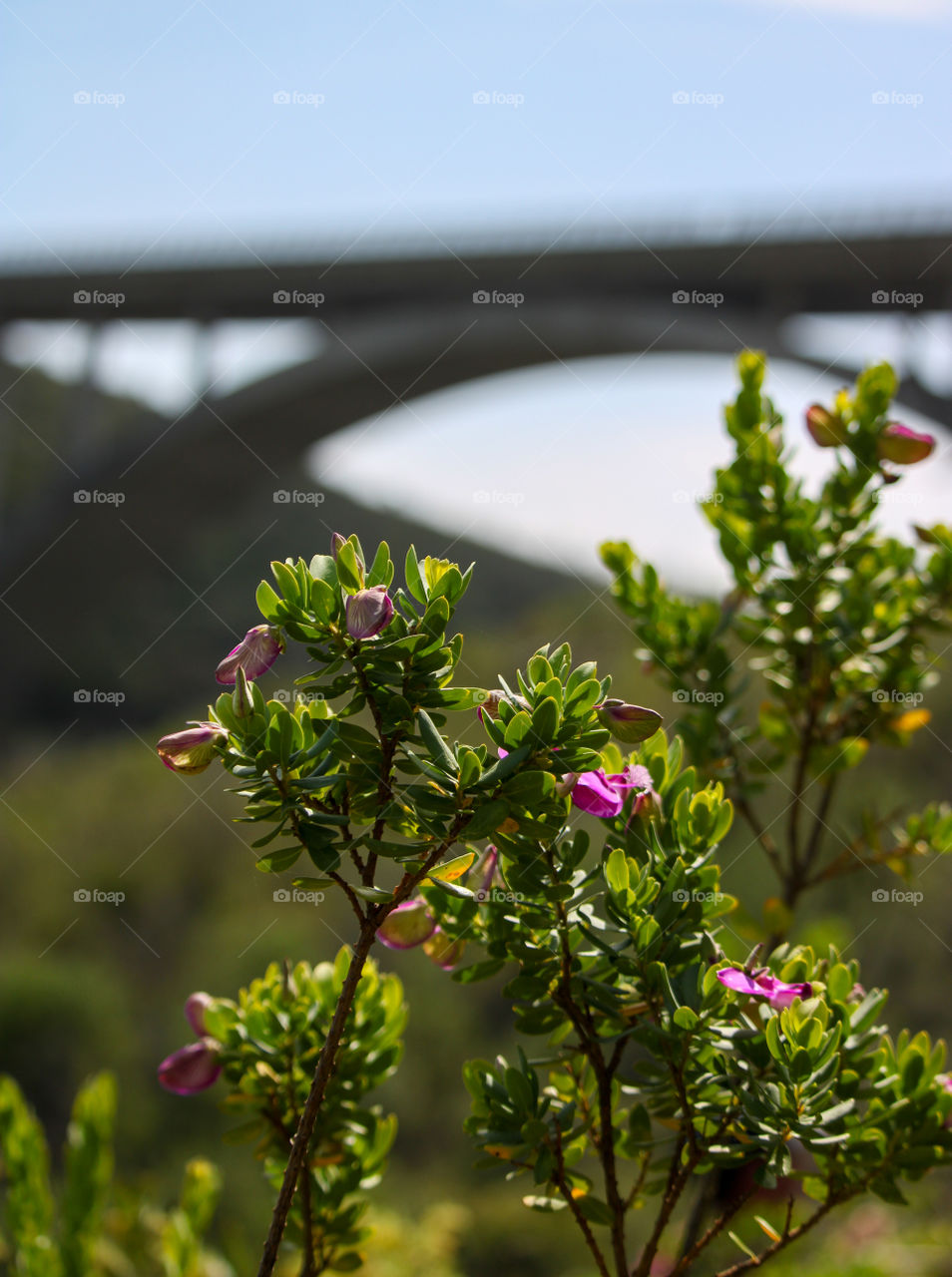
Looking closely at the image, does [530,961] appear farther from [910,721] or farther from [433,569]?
[910,721]

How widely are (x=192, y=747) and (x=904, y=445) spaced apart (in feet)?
2.10

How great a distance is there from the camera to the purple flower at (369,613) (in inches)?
16.4

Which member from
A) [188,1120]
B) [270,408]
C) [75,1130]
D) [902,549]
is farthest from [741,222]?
[188,1120]

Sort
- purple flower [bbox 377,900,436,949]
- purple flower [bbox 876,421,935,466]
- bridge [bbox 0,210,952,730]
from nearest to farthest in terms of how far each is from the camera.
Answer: purple flower [bbox 377,900,436,949] → purple flower [bbox 876,421,935,466] → bridge [bbox 0,210,952,730]

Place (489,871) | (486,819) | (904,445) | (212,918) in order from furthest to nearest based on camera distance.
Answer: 1. (212,918)
2. (904,445)
3. (489,871)
4. (486,819)

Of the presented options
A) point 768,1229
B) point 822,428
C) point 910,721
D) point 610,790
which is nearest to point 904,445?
point 822,428

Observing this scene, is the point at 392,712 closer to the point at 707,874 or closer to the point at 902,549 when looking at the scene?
the point at 707,874

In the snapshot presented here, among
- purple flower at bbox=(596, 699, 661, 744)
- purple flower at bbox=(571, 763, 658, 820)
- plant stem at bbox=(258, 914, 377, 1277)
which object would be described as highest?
purple flower at bbox=(596, 699, 661, 744)

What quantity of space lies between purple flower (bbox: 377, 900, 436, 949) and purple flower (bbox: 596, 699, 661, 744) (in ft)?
0.48

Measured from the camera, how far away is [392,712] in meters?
0.45

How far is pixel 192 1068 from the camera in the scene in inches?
23.0

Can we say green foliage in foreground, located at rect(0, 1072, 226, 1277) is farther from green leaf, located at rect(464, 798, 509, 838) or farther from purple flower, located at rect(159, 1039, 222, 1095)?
green leaf, located at rect(464, 798, 509, 838)

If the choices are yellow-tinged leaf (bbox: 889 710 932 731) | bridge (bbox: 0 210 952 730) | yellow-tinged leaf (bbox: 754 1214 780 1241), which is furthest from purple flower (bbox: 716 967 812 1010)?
bridge (bbox: 0 210 952 730)

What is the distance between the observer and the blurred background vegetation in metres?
5.23
